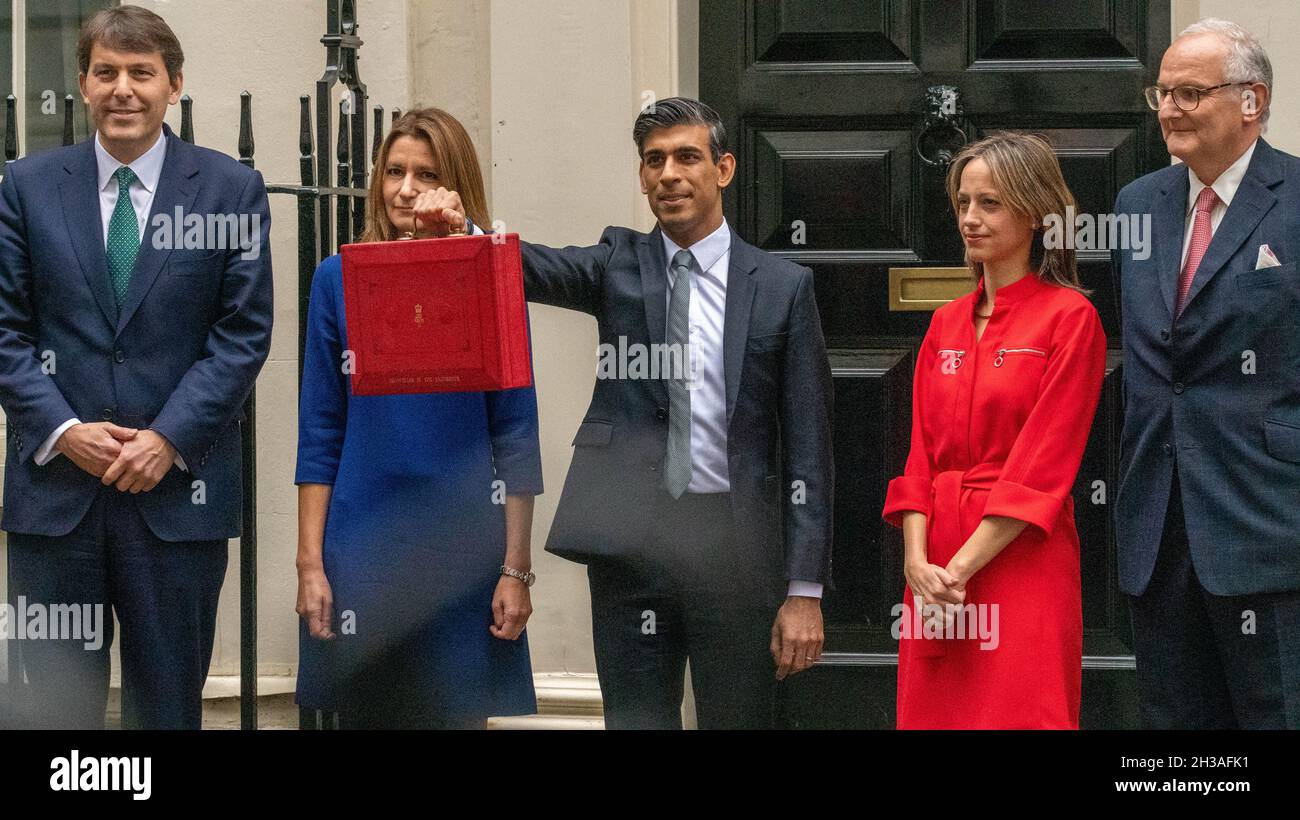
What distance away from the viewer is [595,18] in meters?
5.68

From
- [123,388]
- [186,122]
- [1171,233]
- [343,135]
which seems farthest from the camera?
[343,135]

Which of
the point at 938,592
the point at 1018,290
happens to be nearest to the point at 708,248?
the point at 1018,290

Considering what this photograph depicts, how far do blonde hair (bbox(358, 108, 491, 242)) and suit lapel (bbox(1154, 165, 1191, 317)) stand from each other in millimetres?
1753

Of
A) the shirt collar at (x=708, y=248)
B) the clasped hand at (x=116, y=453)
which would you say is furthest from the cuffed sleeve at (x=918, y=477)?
the clasped hand at (x=116, y=453)

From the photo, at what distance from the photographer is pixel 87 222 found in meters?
4.43

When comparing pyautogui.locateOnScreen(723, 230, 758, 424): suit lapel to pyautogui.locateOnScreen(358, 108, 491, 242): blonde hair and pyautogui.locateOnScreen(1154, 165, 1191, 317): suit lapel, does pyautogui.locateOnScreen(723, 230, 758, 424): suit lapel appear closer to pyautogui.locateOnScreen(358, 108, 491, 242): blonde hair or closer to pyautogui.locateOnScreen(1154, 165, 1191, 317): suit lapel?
pyautogui.locateOnScreen(358, 108, 491, 242): blonde hair

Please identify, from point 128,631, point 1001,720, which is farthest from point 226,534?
point 1001,720

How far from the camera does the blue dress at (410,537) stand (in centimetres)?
419

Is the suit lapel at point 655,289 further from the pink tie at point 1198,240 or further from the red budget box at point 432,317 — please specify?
the pink tie at point 1198,240

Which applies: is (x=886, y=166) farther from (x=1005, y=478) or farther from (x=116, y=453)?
(x=116, y=453)

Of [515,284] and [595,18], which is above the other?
[595,18]

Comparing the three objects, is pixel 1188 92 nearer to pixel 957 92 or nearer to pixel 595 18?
pixel 957 92

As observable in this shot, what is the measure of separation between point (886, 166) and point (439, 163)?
2.03m
